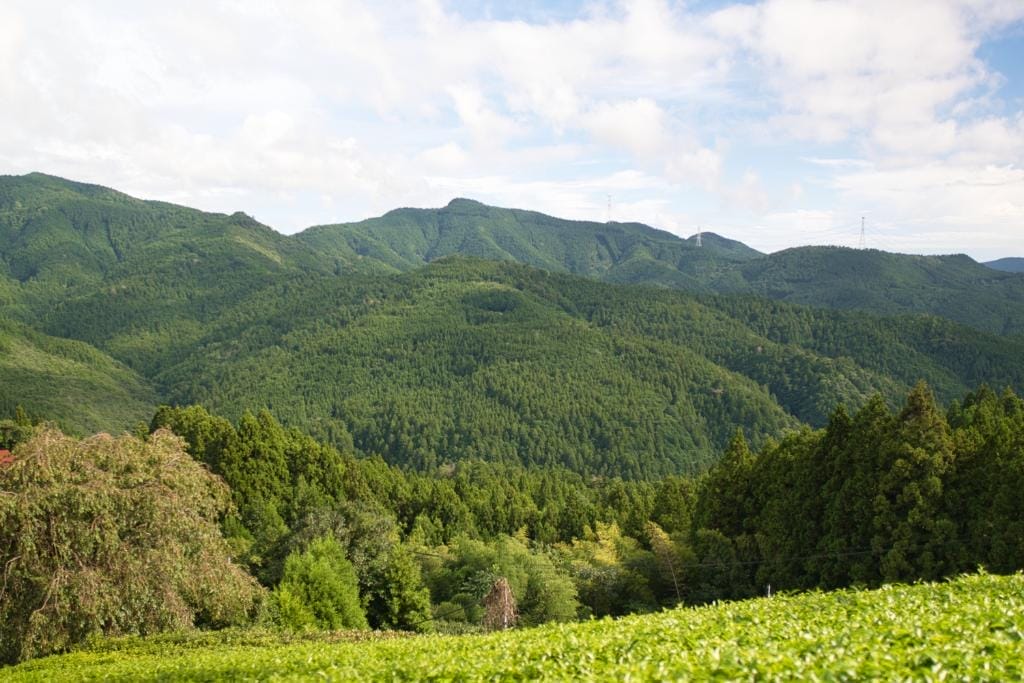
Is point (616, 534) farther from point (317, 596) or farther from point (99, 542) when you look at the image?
point (99, 542)

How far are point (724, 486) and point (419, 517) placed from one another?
2680 centimetres

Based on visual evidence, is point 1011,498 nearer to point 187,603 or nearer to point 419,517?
point 187,603

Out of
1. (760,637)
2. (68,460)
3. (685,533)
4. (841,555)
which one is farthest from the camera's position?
(685,533)

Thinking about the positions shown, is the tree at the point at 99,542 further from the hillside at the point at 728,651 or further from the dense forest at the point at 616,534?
the hillside at the point at 728,651

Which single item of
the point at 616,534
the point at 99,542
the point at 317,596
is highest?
the point at 99,542

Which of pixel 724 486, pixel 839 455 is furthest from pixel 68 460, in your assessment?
pixel 724 486

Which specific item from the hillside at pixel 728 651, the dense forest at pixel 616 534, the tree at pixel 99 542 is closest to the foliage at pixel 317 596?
the dense forest at pixel 616 534

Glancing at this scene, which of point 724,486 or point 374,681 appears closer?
point 374,681

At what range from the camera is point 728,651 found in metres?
8.37

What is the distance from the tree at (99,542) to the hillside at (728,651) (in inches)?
86.2

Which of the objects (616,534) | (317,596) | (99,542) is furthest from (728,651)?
(616,534)

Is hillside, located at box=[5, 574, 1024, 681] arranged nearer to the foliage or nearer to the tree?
the tree

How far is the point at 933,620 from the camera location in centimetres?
1002

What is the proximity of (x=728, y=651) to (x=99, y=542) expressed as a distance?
1935cm
